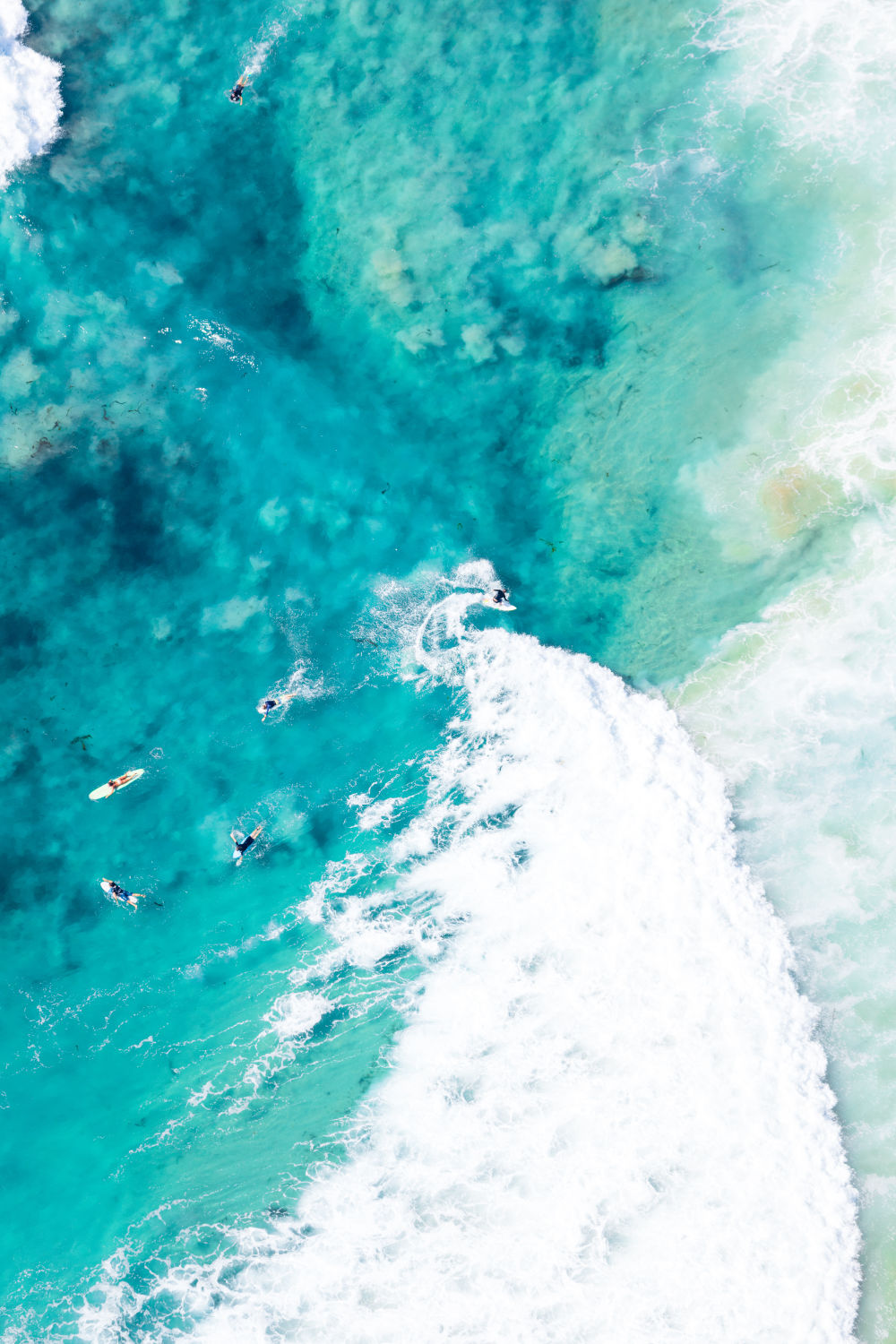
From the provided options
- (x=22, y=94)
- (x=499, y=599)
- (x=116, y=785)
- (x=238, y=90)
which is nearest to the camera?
(x=22, y=94)

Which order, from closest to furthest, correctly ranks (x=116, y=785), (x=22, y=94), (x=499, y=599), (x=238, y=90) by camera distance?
(x=22, y=94) → (x=238, y=90) → (x=499, y=599) → (x=116, y=785)

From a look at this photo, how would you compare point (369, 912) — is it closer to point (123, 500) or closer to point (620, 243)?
point (123, 500)

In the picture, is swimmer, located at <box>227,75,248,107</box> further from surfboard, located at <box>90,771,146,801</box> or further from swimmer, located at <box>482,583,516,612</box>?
surfboard, located at <box>90,771,146,801</box>

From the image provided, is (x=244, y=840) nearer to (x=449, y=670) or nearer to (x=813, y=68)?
(x=449, y=670)

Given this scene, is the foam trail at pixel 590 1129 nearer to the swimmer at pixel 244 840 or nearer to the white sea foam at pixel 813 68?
the swimmer at pixel 244 840

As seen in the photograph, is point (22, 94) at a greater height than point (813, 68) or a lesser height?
greater

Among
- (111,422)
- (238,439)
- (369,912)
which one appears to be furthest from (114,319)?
(369,912)

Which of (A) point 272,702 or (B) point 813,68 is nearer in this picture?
(B) point 813,68

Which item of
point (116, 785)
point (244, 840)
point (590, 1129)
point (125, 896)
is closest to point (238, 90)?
point (116, 785)
